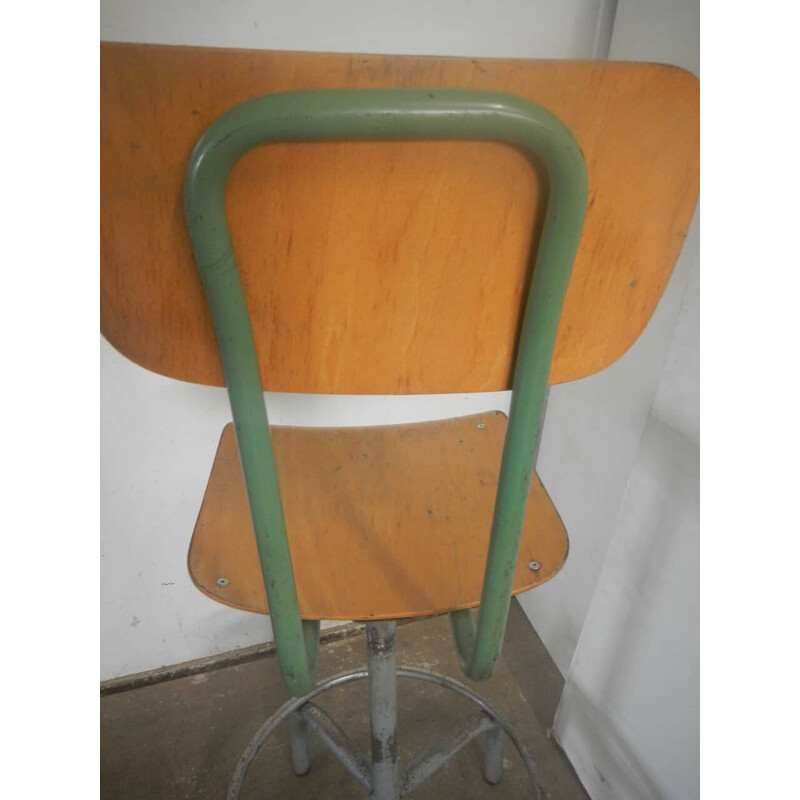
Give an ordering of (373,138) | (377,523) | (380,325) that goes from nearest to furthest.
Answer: (373,138) < (380,325) < (377,523)

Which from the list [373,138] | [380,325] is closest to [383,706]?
[380,325]

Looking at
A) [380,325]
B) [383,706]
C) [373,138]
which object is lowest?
[383,706]

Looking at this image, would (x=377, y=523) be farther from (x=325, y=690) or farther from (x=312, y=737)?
(x=312, y=737)

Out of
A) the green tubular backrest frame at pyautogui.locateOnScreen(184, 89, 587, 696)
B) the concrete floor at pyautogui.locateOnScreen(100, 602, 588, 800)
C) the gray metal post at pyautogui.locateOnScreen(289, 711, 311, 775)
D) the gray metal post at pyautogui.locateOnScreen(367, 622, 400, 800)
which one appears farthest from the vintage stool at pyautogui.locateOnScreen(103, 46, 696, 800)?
the concrete floor at pyautogui.locateOnScreen(100, 602, 588, 800)

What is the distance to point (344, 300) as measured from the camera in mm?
433

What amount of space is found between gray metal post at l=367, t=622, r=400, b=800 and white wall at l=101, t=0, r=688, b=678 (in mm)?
488

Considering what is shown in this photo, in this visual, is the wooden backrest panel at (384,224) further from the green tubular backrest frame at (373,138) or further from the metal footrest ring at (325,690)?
the metal footrest ring at (325,690)

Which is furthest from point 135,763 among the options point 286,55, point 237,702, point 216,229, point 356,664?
point 286,55

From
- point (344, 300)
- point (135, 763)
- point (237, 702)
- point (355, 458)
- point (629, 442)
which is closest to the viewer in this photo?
point (344, 300)

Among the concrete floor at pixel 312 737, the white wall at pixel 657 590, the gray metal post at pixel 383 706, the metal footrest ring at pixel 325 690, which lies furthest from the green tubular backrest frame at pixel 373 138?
the concrete floor at pixel 312 737

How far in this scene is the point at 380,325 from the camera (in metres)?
0.45

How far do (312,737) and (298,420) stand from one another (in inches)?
25.2
